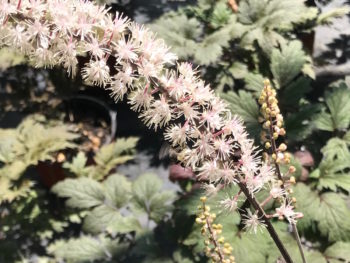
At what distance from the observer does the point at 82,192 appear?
2.13m

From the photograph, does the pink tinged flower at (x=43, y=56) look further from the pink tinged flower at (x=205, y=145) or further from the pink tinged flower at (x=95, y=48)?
the pink tinged flower at (x=205, y=145)

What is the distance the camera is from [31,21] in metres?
0.93

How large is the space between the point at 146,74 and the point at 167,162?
2.23 meters

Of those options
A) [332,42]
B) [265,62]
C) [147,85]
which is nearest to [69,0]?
[147,85]

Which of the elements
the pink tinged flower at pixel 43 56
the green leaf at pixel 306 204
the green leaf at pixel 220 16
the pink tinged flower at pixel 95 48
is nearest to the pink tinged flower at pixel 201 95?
the pink tinged flower at pixel 95 48

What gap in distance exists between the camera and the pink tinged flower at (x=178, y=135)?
2.99 feet

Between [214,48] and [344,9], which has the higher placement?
[344,9]

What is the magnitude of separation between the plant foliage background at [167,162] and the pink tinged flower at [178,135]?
708 mm

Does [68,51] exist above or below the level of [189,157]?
above

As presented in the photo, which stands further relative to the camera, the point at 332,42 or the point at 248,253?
the point at 332,42

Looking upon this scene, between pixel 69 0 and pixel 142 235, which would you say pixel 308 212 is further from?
pixel 69 0

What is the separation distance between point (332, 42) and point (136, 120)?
1.82 m

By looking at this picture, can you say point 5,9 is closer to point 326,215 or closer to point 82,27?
point 82,27

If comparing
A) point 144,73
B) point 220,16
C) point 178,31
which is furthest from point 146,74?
point 220,16
